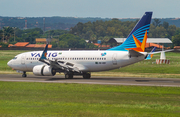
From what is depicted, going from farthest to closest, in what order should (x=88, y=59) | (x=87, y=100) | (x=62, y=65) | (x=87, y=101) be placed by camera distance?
(x=88, y=59)
(x=62, y=65)
(x=87, y=100)
(x=87, y=101)

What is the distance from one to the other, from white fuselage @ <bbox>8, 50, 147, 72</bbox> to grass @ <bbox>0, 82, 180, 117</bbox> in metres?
8.94

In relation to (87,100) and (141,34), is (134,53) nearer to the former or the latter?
(141,34)

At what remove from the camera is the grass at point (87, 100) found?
21.3 meters

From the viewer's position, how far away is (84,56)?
45.4 meters

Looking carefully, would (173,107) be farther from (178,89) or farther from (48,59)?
(48,59)

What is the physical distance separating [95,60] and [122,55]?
12.1 ft

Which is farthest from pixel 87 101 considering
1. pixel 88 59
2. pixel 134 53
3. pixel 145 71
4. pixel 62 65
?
→ pixel 145 71

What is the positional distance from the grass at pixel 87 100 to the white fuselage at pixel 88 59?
29.3 feet

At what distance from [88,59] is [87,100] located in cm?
1885

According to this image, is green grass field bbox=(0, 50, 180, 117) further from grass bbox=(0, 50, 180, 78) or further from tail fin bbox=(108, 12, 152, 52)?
grass bbox=(0, 50, 180, 78)

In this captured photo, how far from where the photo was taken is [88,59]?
4503 cm

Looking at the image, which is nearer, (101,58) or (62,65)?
(101,58)

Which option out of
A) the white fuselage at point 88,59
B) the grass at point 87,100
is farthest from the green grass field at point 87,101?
the white fuselage at point 88,59

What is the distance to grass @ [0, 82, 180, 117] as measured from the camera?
21312mm
